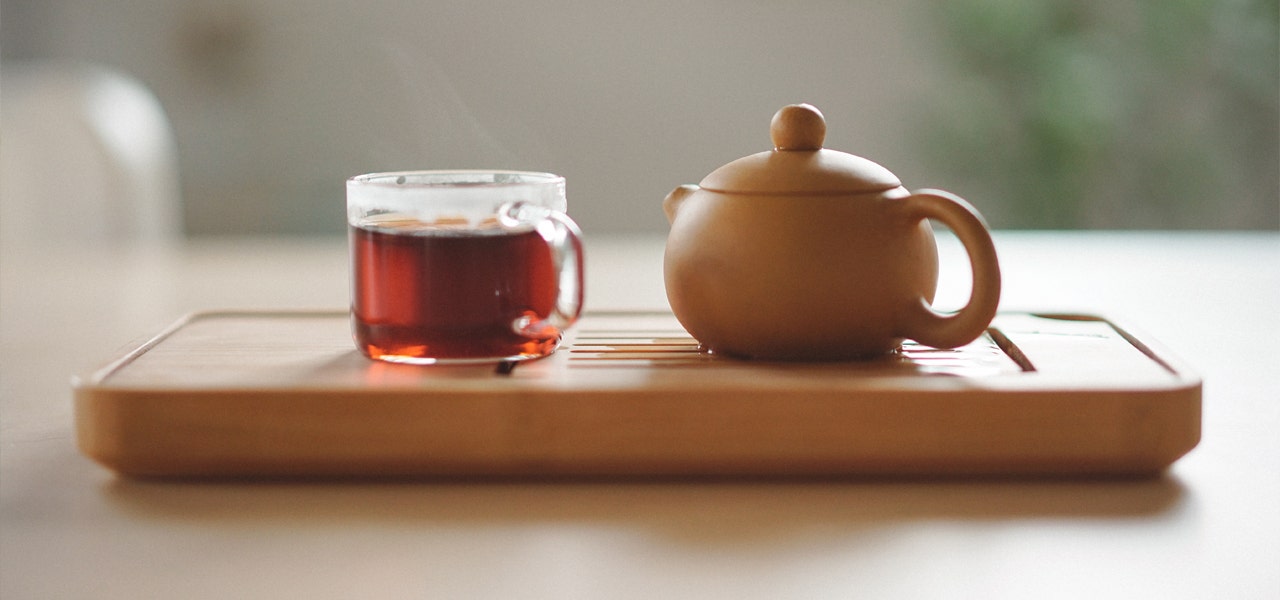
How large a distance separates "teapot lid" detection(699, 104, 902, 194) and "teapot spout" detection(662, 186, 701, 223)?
3cm

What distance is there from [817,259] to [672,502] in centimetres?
16

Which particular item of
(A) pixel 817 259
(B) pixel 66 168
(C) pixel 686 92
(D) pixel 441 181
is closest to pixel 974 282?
(A) pixel 817 259

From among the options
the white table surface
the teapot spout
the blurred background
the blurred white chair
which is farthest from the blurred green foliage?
the teapot spout

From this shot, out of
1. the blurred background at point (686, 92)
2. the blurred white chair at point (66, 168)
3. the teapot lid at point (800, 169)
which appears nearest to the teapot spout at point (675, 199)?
the teapot lid at point (800, 169)

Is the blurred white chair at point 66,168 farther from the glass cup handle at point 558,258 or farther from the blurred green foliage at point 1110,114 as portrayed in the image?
the blurred green foliage at point 1110,114

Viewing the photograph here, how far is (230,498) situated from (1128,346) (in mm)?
509

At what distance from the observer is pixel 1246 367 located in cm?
91

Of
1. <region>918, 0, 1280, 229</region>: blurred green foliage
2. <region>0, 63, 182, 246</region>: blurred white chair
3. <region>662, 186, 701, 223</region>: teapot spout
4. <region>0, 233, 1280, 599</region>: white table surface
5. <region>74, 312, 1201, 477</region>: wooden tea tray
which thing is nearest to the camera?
<region>0, 233, 1280, 599</region>: white table surface

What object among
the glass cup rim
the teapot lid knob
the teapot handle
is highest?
the teapot lid knob

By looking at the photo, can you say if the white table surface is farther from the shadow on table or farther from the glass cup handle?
the glass cup handle

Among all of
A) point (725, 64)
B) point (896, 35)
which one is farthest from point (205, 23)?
point (896, 35)

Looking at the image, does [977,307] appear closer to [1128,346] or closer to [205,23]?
[1128,346]

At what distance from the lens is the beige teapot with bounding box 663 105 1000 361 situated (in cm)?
66

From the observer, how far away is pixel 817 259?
65cm
